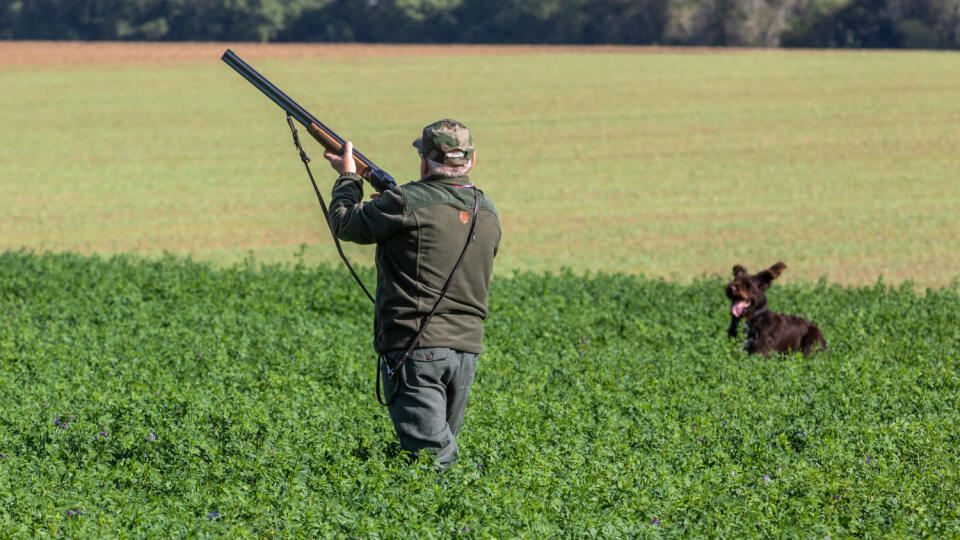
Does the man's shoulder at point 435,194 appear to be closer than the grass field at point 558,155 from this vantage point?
Yes

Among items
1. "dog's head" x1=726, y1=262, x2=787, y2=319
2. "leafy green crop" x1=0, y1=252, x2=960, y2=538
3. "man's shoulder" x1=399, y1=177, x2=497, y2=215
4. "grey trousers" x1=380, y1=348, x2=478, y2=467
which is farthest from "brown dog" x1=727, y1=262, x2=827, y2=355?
"man's shoulder" x1=399, y1=177, x2=497, y2=215

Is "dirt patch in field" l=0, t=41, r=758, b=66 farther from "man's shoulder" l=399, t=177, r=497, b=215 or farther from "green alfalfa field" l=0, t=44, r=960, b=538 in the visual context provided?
"man's shoulder" l=399, t=177, r=497, b=215

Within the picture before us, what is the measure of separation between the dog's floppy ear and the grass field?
7232 millimetres

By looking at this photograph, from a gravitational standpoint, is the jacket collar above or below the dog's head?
above

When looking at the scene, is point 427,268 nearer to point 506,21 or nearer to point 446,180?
point 446,180

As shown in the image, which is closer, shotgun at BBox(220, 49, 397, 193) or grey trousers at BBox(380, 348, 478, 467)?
grey trousers at BBox(380, 348, 478, 467)

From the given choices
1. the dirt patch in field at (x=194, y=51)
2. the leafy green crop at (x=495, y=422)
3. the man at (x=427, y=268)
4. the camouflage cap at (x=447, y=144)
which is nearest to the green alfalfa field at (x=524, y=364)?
the leafy green crop at (x=495, y=422)

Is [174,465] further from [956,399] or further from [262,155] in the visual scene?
[262,155]

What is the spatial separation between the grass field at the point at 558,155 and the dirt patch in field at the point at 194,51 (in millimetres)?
600

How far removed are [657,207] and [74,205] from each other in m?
14.3

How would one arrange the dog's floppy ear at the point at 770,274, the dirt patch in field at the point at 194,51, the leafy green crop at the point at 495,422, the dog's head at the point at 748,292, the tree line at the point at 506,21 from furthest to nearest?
the tree line at the point at 506,21
the dirt patch in field at the point at 194,51
the dog's head at the point at 748,292
the dog's floppy ear at the point at 770,274
the leafy green crop at the point at 495,422

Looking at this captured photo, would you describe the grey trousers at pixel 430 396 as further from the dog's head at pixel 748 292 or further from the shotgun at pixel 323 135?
the dog's head at pixel 748 292

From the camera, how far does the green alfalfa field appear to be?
609 centimetres

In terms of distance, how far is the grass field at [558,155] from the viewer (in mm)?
21719
